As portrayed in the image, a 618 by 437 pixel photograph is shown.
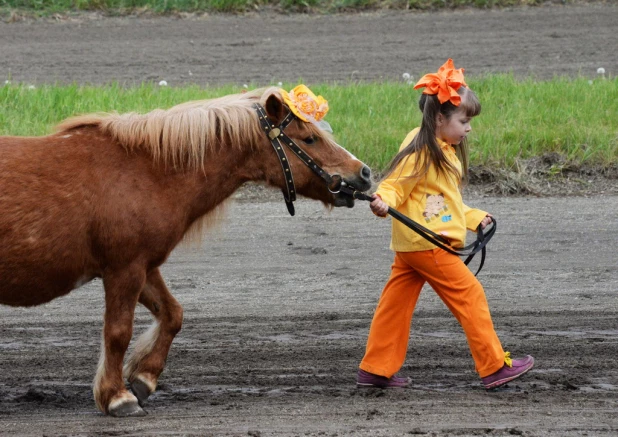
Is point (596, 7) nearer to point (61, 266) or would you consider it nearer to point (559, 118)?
point (559, 118)

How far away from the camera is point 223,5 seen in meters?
15.4

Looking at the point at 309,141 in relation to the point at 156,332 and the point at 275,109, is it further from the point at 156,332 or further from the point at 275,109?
the point at 156,332

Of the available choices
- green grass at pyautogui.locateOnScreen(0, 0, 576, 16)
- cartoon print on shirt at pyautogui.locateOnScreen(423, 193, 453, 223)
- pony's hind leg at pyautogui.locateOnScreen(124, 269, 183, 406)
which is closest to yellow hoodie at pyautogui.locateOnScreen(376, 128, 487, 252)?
cartoon print on shirt at pyautogui.locateOnScreen(423, 193, 453, 223)

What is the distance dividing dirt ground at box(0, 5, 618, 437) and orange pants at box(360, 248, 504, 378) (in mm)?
181

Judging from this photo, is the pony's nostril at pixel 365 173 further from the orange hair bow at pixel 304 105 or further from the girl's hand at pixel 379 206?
the orange hair bow at pixel 304 105

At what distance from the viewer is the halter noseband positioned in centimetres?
493

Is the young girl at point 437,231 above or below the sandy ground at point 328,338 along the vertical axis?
above

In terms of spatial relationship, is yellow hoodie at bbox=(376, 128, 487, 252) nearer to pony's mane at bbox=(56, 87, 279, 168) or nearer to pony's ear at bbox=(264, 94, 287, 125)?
pony's ear at bbox=(264, 94, 287, 125)

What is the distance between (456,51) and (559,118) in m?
3.97

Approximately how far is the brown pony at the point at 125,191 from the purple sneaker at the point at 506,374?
1145mm

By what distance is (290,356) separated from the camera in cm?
571

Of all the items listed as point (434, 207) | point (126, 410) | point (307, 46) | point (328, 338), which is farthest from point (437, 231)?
point (307, 46)

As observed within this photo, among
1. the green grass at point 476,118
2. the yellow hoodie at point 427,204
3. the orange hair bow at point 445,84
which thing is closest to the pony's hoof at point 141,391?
the yellow hoodie at point 427,204

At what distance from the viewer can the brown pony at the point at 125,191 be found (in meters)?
4.66
